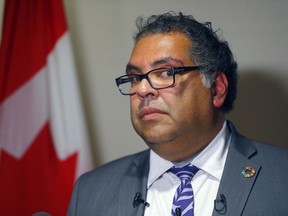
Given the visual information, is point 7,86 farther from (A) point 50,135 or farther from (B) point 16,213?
(B) point 16,213

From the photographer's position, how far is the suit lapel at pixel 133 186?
5.48 feet

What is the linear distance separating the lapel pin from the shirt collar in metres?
0.11

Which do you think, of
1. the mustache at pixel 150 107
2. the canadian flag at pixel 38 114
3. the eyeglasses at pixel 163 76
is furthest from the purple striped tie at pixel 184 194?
the canadian flag at pixel 38 114

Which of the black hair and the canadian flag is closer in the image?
the black hair

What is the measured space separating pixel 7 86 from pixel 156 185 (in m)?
0.99

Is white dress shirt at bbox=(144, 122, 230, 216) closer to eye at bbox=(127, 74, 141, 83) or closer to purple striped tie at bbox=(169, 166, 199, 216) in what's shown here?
purple striped tie at bbox=(169, 166, 199, 216)

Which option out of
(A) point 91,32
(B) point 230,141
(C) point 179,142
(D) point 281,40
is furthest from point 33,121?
(D) point 281,40

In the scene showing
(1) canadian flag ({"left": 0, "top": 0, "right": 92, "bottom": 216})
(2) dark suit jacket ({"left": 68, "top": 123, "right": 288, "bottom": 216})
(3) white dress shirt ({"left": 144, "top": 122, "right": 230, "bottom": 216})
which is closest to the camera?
(2) dark suit jacket ({"left": 68, "top": 123, "right": 288, "bottom": 216})

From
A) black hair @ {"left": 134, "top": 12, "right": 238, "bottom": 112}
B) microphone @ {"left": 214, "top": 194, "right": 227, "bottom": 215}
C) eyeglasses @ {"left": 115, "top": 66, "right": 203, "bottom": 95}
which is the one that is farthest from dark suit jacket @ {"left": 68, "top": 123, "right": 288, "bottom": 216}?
eyeglasses @ {"left": 115, "top": 66, "right": 203, "bottom": 95}

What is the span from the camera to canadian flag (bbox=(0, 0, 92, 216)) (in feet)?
6.38

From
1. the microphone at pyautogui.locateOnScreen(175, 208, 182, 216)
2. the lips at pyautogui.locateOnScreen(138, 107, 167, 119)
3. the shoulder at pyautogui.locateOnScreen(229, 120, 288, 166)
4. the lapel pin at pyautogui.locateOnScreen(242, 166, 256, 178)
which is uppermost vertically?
the lips at pyautogui.locateOnScreen(138, 107, 167, 119)

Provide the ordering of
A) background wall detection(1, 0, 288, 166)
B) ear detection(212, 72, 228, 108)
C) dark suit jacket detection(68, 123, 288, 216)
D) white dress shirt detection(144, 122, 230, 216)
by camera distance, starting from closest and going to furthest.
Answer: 1. dark suit jacket detection(68, 123, 288, 216)
2. white dress shirt detection(144, 122, 230, 216)
3. ear detection(212, 72, 228, 108)
4. background wall detection(1, 0, 288, 166)

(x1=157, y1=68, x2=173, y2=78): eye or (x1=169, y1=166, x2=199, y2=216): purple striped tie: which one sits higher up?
(x1=157, y1=68, x2=173, y2=78): eye

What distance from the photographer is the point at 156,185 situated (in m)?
1.72
